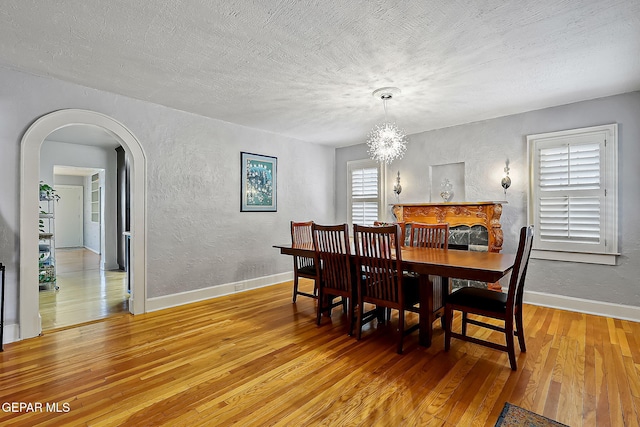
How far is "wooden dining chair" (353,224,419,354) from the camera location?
264 centimetres

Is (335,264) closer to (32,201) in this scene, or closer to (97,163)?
(32,201)

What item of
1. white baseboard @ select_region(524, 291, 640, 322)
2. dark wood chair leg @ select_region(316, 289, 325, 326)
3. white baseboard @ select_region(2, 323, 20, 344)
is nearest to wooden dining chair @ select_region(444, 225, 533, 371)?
dark wood chair leg @ select_region(316, 289, 325, 326)

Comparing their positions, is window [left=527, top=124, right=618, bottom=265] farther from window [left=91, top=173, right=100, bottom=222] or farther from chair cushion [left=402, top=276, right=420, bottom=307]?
window [left=91, top=173, right=100, bottom=222]

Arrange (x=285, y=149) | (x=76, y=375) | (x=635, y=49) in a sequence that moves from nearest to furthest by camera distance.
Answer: (x=76, y=375) → (x=635, y=49) → (x=285, y=149)

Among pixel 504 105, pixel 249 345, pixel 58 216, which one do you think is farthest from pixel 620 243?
pixel 58 216

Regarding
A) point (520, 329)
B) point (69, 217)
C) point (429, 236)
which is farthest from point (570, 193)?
point (69, 217)

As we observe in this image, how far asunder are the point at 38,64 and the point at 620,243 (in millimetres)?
5953

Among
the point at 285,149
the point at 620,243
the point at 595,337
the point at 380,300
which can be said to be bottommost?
the point at 595,337

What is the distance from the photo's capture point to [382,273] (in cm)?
278

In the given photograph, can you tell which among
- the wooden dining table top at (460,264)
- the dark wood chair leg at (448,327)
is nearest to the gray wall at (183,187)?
the wooden dining table top at (460,264)

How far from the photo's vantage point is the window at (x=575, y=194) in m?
3.57

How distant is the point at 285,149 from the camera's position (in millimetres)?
5414

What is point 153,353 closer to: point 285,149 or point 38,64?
point 38,64

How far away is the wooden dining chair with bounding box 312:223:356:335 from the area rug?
1.40 m
